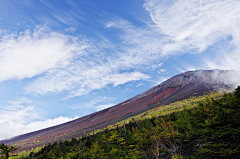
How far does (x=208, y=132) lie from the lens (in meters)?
Result: 11.3

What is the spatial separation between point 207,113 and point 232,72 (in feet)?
371

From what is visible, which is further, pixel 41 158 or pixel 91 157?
pixel 41 158

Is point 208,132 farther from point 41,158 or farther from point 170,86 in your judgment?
point 170,86

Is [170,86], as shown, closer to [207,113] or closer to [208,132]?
[207,113]

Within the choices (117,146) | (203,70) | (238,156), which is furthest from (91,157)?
(203,70)

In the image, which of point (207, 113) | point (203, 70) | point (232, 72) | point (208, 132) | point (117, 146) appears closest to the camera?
→ point (208, 132)

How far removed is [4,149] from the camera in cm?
962

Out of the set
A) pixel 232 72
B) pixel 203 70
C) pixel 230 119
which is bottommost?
pixel 230 119

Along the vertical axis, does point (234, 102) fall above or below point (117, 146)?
above

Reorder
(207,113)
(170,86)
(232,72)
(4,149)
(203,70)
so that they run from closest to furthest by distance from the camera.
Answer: (4,149) < (207,113) < (232,72) < (170,86) < (203,70)

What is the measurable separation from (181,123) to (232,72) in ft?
357

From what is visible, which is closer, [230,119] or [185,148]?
[230,119]

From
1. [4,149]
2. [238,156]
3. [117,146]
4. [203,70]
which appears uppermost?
[203,70]

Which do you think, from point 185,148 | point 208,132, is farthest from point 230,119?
point 185,148
